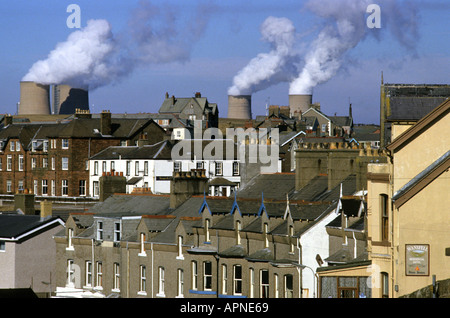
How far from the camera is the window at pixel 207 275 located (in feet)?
129

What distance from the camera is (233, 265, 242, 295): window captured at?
37531 mm

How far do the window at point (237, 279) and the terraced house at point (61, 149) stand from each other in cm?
7083

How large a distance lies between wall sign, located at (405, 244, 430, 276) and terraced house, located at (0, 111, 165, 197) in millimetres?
81735

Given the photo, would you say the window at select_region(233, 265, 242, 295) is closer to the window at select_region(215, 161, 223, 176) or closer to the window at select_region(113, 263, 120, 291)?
the window at select_region(113, 263, 120, 291)

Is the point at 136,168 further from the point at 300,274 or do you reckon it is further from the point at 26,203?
the point at 300,274

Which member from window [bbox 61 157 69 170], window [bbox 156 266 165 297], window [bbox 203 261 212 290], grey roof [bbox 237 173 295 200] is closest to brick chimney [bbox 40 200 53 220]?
grey roof [bbox 237 173 295 200]

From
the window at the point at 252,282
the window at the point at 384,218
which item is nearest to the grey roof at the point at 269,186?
the window at the point at 252,282

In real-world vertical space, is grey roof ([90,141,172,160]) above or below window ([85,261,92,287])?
above

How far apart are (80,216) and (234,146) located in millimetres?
50518

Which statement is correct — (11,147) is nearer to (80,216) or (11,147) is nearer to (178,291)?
(80,216)

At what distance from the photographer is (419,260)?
92.1 feet

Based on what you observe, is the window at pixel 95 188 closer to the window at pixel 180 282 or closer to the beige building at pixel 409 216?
the window at pixel 180 282

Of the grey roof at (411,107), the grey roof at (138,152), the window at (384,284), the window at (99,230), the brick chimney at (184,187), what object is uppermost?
the grey roof at (138,152)
